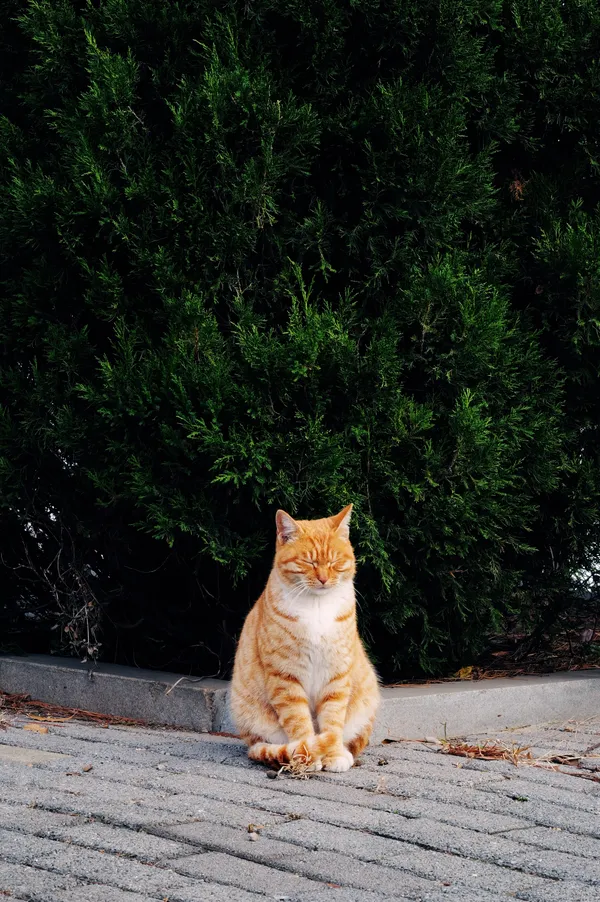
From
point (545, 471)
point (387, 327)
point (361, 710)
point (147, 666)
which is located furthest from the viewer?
point (147, 666)

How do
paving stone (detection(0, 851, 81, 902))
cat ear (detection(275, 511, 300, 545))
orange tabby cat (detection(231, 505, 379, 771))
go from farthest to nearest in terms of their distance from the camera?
cat ear (detection(275, 511, 300, 545)), orange tabby cat (detection(231, 505, 379, 771)), paving stone (detection(0, 851, 81, 902))

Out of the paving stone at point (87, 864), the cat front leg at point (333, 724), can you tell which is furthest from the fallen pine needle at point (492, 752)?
the paving stone at point (87, 864)

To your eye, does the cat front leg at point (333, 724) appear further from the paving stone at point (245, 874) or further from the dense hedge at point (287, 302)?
the paving stone at point (245, 874)

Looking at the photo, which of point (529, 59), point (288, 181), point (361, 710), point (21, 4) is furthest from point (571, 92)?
point (361, 710)

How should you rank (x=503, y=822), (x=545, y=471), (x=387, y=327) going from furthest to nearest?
(x=545, y=471) < (x=387, y=327) < (x=503, y=822)

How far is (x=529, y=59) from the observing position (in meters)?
6.28

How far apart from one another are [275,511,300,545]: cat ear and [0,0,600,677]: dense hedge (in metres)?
0.38

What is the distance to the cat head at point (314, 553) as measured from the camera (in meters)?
4.87

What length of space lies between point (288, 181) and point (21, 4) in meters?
1.97

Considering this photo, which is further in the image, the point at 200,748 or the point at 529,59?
the point at 529,59

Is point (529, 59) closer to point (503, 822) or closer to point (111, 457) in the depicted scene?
point (111, 457)

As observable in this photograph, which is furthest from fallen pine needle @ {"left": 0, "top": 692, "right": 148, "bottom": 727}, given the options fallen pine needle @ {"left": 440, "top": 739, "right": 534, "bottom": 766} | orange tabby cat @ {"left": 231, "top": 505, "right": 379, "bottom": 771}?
fallen pine needle @ {"left": 440, "top": 739, "right": 534, "bottom": 766}

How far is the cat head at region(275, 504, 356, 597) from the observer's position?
4.87m

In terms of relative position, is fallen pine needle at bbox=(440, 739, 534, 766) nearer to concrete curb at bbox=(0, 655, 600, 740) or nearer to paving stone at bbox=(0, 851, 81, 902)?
concrete curb at bbox=(0, 655, 600, 740)
